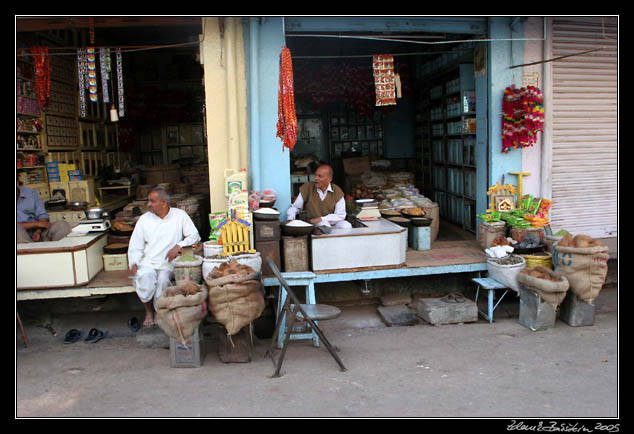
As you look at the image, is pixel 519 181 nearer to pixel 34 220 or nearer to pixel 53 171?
pixel 34 220

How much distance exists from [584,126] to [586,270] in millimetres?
2675

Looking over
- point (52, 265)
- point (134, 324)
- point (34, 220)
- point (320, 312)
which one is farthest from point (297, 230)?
point (34, 220)

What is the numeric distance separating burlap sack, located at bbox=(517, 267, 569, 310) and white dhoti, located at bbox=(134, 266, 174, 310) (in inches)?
148

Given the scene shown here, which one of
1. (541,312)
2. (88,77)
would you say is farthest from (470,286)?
(88,77)

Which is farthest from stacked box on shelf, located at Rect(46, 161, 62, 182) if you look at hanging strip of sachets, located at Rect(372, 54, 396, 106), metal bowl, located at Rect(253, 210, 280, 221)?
hanging strip of sachets, located at Rect(372, 54, 396, 106)

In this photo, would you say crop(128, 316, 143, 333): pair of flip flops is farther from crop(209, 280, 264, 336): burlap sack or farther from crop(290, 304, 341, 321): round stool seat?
crop(290, 304, 341, 321): round stool seat

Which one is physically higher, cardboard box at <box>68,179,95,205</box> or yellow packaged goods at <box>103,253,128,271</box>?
cardboard box at <box>68,179,95,205</box>

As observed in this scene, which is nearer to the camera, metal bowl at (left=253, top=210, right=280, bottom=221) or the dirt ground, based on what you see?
the dirt ground

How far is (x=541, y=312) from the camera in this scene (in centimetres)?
574

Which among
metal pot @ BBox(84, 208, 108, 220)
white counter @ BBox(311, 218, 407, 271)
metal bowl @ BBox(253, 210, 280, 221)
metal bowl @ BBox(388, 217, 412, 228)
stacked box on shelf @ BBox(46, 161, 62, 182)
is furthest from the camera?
stacked box on shelf @ BBox(46, 161, 62, 182)

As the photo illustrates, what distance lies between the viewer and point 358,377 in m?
4.74

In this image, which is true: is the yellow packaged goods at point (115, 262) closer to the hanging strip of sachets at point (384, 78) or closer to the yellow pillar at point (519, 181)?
the hanging strip of sachets at point (384, 78)

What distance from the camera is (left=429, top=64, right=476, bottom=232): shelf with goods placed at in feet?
27.5

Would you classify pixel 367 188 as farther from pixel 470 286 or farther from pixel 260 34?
pixel 260 34
